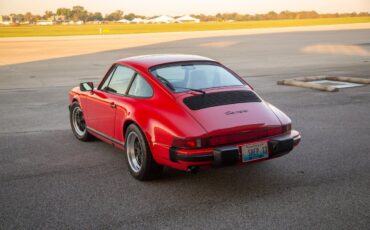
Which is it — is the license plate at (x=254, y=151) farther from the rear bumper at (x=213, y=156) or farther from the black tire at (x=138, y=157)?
the black tire at (x=138, y=157)

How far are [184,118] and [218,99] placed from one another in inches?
21.4

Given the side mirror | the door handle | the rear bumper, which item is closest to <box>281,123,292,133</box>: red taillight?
the rear bumper

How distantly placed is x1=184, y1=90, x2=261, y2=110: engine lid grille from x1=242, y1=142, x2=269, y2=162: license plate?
2.06 ft

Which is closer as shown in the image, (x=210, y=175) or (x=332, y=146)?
(x=210, y=175)

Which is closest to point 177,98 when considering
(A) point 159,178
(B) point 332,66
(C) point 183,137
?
(C) point 183,137

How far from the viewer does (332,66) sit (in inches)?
712

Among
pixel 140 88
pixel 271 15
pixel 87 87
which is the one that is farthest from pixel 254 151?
pixel 271 15

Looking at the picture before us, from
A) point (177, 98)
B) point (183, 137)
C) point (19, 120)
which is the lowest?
point (19, 120)

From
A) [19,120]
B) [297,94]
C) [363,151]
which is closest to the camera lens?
[363,151]

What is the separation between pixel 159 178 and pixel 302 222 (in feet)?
5.91

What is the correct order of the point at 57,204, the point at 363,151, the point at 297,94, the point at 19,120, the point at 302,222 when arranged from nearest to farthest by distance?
1. the point at 302,222
2. the point at 57,204
3. the point at 363,151
4. the point at 19,120
5. the point at 297,94

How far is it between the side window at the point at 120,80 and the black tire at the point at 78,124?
1090mm

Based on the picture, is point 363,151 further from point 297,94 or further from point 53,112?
point 53,112

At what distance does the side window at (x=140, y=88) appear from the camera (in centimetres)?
522
